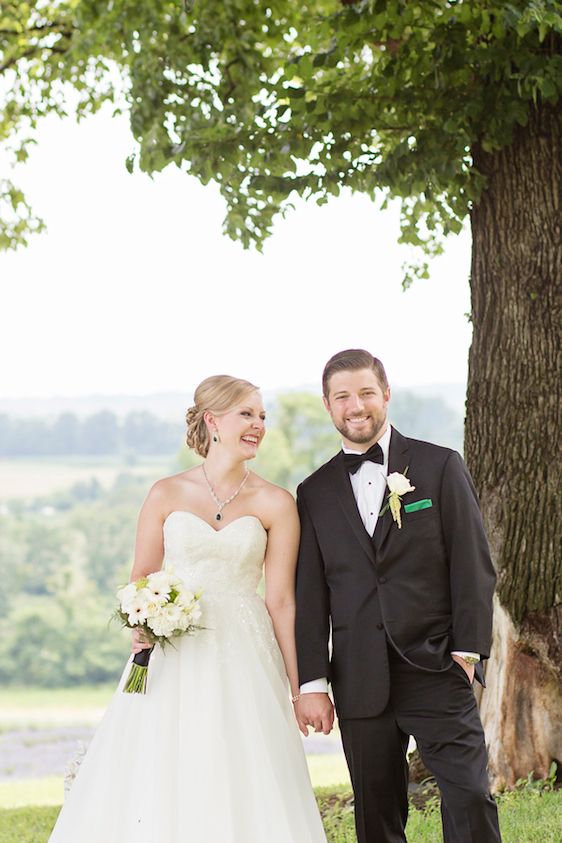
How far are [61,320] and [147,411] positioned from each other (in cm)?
646

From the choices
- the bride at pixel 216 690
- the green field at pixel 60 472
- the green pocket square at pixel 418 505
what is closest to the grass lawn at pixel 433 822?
the bride at pixel 216 690

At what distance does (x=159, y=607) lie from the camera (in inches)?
154

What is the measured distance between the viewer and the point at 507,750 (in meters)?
6.23

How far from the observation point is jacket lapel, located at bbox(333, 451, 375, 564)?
13.1 ft

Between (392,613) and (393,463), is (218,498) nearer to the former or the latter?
(393,463)

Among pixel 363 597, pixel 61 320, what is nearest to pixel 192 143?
pixel 363 597

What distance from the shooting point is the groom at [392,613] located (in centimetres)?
388

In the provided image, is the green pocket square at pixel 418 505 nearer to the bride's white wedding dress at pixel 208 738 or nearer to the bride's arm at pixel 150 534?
the bride's white wedding dress at pixel 208 738

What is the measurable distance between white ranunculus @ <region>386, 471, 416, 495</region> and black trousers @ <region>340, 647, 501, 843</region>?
2.08 feet

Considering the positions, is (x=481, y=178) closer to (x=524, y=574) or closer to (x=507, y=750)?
(x=524, y=574)

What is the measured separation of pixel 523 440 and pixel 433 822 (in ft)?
7.20

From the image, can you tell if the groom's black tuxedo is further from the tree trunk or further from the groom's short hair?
the tree trunk

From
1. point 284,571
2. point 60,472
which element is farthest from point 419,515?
point 60,472

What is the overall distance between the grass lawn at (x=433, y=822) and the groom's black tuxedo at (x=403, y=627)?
1.47 m
